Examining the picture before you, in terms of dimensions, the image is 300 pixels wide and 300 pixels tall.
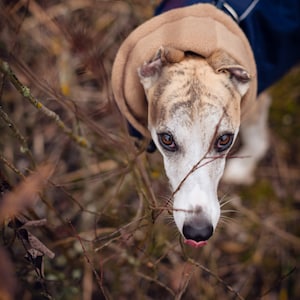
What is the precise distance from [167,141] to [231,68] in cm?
39

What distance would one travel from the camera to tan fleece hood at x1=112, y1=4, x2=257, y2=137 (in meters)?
1.76

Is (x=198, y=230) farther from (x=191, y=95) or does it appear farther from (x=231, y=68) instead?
(x=231, y=68)

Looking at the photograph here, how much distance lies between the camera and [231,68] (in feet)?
5.51

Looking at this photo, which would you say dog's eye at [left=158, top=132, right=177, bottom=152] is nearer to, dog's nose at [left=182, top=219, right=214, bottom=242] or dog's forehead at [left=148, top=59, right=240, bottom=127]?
dog's forehead at [left=148, top=59, right=240, bottom=127]

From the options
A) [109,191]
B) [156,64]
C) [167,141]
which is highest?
[156,64]

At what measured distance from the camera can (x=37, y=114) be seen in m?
2.91

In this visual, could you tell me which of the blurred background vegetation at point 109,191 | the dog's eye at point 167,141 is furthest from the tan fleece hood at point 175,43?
the dog's eye at point 167,141

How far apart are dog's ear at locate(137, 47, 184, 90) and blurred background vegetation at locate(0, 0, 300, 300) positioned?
0.79ft

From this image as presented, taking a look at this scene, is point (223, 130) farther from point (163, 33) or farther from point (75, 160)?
point (75, 160)

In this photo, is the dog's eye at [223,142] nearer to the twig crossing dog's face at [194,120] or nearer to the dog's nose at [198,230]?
the twig crossing dog's face at [194,120]

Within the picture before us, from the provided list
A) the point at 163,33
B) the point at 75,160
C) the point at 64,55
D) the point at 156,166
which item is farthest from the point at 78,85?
the point at 163,33

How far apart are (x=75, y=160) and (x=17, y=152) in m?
0.40

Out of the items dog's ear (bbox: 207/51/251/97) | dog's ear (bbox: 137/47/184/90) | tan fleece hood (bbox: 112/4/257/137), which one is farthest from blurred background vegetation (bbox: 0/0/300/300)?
dog's ear (bbox: 207/51/251/97)

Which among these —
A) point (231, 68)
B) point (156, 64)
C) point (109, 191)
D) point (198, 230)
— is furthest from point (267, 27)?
point (109, 191)
